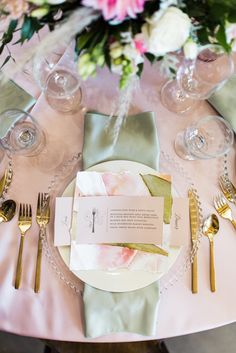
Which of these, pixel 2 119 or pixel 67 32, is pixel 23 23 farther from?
pixel 2 119

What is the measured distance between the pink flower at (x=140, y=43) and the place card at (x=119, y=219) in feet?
1.14

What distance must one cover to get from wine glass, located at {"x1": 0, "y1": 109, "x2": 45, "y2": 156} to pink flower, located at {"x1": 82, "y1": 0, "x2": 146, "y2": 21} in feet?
1.34

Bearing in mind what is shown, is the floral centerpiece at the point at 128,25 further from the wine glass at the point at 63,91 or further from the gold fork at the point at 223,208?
the gold fork at the point at 223,208

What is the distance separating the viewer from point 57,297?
82 centimetres

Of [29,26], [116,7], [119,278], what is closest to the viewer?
[116,7]

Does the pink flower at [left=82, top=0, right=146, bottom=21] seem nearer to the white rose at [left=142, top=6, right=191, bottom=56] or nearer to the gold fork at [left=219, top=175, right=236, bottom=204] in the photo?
the white rose at [left=142, top=6, right=191, bottom=56]

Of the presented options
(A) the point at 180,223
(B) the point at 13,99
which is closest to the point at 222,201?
(A) the point at 180,223

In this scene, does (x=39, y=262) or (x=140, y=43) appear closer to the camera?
(x=140, y=43)

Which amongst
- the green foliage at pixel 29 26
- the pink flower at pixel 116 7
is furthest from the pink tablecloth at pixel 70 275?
the pink flower at pixel 116 7

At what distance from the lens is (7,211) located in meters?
0.87

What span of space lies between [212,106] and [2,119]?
0.54 metres

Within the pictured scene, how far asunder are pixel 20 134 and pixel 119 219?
34 cm

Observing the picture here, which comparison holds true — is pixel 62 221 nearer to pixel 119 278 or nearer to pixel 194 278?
pixel 119 278

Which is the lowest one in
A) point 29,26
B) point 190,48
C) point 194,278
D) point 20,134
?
point 194,278
